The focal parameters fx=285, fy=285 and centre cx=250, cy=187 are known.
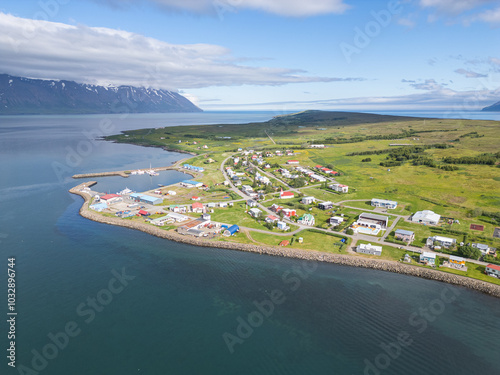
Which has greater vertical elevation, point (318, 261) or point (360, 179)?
point (360, 179)

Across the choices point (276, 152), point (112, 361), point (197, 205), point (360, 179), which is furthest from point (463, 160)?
point (112, 361)

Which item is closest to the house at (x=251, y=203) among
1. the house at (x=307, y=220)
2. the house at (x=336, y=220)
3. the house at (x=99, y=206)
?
the house at (x=307, y=220)

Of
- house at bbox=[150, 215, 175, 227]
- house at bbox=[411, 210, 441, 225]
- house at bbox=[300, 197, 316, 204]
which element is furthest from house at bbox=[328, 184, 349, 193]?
house at bbox=[150, 215, 175, 227]

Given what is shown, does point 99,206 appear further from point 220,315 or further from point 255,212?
point 220,315

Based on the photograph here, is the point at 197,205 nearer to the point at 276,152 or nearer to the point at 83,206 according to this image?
the point at 83,206

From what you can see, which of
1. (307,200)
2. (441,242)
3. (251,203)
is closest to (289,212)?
(307,200)

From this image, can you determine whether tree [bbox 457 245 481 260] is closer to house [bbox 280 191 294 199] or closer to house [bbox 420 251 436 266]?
house [bbox 420 251 436 266]
